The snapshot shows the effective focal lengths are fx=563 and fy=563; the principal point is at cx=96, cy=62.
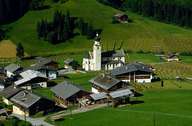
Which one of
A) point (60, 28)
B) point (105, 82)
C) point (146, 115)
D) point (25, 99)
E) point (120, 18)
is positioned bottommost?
point (146, 115)

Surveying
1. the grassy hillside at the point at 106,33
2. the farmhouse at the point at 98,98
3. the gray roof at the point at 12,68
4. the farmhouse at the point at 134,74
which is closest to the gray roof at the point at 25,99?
the farmhouse at the point at 98,98

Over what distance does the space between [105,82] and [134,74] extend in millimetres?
9457

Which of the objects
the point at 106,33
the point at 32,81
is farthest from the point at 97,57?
A: the point at 106,33

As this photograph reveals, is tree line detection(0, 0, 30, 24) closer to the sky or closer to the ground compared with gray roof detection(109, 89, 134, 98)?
closer to the sky

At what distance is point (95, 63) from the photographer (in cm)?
10894

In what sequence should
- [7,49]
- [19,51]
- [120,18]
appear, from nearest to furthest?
1. [19,51]
2. [7,49]
3. [120,18]

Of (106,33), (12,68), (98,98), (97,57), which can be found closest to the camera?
(98,98)

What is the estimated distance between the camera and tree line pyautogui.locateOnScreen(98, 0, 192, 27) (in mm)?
158875

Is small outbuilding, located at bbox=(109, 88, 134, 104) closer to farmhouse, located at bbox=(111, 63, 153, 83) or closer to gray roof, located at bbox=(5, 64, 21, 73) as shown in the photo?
farmhouse, located at bbox=(111, 63, 153, 83)

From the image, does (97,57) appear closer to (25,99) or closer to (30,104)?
(25,99)

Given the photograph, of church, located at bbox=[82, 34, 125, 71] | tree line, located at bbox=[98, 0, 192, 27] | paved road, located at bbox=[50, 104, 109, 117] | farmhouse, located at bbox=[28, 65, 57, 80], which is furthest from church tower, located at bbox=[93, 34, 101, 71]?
tree line, located at bbox=[98, 0, 192, 27]

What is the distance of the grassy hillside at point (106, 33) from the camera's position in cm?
13262

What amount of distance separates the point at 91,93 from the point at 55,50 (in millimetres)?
46855

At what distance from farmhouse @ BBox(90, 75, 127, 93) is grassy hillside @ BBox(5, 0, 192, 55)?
39.9 m
